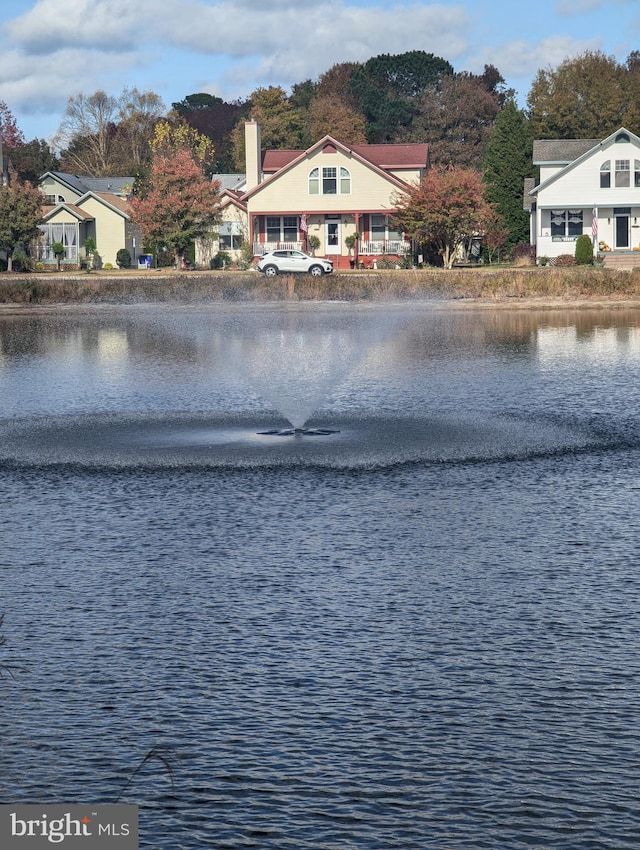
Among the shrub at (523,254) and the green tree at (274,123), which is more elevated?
the green tree at (274,123)

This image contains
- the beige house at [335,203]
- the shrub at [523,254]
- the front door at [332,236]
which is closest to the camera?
the shrub at [523,254]

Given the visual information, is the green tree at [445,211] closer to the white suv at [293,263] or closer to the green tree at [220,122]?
the white suv at [293,263]

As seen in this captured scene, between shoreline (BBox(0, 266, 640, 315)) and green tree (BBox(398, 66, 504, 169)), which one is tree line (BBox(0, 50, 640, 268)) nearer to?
green tree (BBox(398, 66, 504, 169))

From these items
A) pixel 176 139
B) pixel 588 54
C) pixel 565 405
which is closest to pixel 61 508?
pixel 565 405

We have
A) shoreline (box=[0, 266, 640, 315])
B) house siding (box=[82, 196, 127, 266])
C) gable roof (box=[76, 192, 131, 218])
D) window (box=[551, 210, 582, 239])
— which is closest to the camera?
shoreline (box=[0, 266, 640, 315])

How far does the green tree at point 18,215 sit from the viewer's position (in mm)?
89375

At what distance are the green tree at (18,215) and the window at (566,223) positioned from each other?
116 ft

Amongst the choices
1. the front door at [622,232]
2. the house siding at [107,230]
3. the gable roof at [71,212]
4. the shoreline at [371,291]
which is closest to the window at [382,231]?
the front door at [622,232]

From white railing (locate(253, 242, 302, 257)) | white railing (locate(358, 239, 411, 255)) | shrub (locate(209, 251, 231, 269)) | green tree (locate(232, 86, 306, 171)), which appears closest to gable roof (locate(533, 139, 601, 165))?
white railing (locate(358, 239, 411, 255))

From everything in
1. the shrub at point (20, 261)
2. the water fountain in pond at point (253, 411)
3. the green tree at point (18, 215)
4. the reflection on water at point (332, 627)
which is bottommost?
the reflection on water at point (332, 627)

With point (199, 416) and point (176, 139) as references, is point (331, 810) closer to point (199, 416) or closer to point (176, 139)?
point (199, 416)

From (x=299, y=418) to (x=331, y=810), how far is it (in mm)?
16671

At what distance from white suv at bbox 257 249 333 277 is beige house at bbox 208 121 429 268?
6.06 m

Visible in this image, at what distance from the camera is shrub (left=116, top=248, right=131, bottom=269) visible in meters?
98.2
